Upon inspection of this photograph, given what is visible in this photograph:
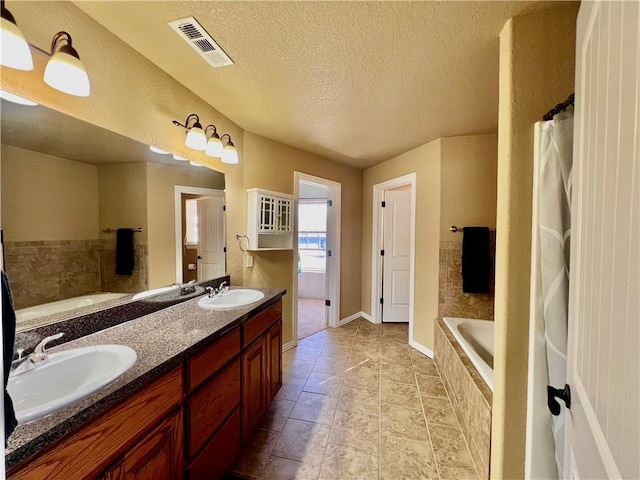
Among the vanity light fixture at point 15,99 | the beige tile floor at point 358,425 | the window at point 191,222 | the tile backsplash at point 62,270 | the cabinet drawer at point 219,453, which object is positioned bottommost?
the beige tile floor at point 358,425

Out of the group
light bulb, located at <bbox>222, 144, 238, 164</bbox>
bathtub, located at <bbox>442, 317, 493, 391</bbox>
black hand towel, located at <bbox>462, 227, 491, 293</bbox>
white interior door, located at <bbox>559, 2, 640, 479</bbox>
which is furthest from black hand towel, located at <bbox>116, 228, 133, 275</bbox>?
black hand towel, located at <bbox>462, 227, 491, 293</bbox>

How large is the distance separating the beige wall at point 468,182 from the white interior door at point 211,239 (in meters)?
2.17

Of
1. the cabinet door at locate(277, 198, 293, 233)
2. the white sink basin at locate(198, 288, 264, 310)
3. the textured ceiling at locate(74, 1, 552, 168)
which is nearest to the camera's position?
the textured ceiling at locate(74, 1, 552, 168)

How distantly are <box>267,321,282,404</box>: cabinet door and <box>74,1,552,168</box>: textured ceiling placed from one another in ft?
5.47

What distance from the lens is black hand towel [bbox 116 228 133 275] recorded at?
1.45 meters

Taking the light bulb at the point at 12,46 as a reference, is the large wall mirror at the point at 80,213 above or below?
below

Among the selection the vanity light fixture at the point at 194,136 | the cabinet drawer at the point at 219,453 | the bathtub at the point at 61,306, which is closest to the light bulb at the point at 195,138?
the vanity light fixture at the point at 194,136

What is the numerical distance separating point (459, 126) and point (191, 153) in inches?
90.4

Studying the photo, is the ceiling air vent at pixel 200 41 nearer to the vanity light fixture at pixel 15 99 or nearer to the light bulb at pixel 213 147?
the light bulb at pixel 213 147

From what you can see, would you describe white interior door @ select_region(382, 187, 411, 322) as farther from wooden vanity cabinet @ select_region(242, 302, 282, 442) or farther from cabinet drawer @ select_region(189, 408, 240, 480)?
cabinet drawer @ select_region(189, 408, 240, 480)

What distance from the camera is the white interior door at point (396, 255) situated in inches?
152

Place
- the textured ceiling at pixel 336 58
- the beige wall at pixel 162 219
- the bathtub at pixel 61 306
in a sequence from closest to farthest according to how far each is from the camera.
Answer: the bathtub at pixel 61 306 < the textured ceiling at pixel 336 58 < the beige wall at pixel 162 219

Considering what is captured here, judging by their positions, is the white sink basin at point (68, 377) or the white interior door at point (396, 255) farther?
the white interior door at point (396, 255)

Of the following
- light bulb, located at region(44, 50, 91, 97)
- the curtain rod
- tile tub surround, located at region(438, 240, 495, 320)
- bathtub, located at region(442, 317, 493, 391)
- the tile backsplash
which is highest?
light bulb, located at region(44, 50, 91, 97)
